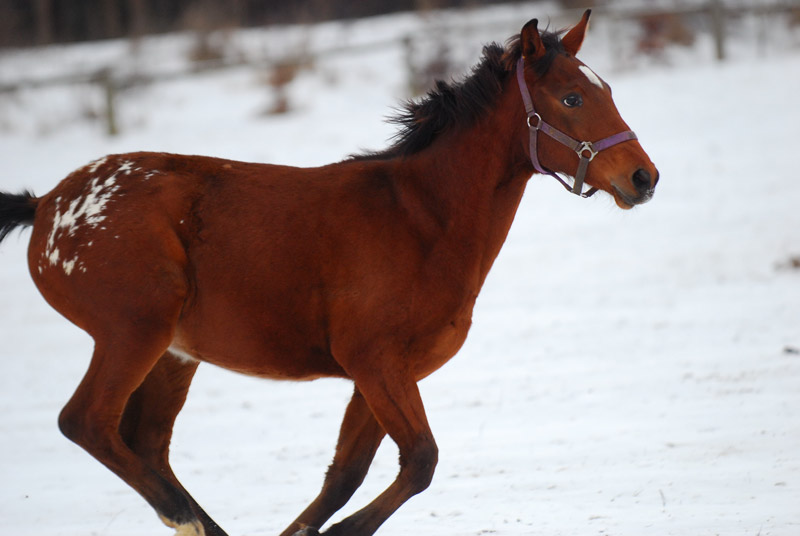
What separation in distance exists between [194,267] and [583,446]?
2.84 metres

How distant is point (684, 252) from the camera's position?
33.8 feet

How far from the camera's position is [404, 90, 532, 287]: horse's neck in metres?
4.25

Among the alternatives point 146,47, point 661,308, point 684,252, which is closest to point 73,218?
point 661,308

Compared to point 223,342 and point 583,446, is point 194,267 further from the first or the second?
point 583,446

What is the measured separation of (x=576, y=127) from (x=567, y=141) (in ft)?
0.23

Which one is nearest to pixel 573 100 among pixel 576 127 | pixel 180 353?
pixel 576 127

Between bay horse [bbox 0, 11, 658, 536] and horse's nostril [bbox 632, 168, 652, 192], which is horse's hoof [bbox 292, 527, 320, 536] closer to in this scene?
A: bay horse [bbox 0, 11, 658, 536]

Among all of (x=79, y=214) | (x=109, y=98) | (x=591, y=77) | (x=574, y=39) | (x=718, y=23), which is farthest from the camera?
(x=718, y=23)

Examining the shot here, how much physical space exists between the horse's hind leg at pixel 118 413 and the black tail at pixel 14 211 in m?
0.87

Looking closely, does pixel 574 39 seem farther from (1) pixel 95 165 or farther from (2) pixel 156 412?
(2) pixel 156 412

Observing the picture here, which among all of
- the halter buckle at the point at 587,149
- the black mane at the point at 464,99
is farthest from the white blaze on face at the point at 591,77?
the halter buckle at the point at 587,149

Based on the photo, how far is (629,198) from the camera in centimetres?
391

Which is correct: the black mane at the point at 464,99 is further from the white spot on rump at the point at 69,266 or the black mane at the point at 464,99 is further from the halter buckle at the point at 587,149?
the white spot on rump at the point at 69,266

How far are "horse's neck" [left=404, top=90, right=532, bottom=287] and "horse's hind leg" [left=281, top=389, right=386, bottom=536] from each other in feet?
2.73
